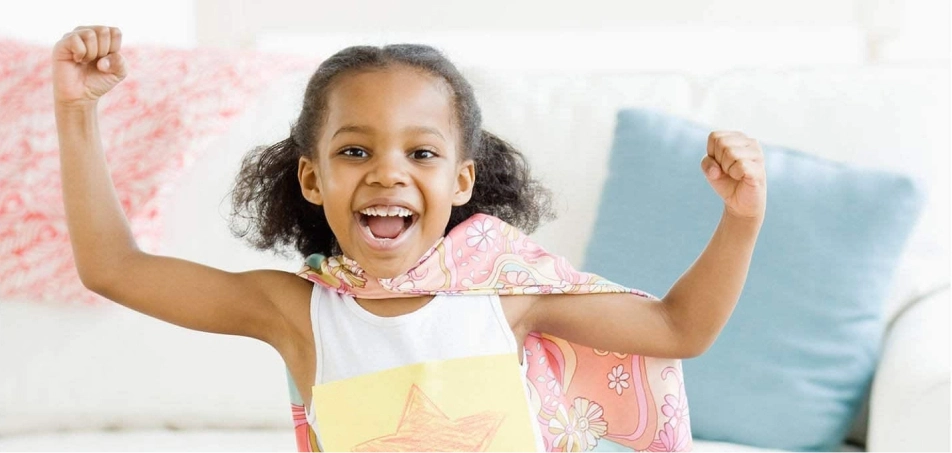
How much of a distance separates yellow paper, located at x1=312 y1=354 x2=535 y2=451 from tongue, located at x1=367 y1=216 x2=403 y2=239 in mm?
124

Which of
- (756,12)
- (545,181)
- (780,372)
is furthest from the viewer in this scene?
(756,12)

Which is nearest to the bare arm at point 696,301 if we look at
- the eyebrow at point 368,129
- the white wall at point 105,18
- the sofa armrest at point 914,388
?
the eyebrow at point 368,129

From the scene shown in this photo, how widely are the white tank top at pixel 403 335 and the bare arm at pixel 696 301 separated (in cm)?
7

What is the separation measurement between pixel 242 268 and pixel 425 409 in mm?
729

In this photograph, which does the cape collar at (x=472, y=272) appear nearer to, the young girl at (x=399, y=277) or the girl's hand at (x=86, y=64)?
the young girl at (x=399, y=277)

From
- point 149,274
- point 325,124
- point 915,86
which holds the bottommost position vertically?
point 149,274

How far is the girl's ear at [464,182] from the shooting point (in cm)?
113

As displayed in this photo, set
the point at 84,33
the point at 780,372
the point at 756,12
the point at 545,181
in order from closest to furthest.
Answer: the point at 84,33 < the point at 780,372 < the point at 545,181 < the point at 756,12

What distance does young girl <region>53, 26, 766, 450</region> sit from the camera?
1.03m

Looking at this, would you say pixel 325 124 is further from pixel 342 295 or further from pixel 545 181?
pixel 545 181

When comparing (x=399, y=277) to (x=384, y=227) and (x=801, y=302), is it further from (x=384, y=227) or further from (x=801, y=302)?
(x=801, y=302)

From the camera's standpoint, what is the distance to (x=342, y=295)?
1096 mm

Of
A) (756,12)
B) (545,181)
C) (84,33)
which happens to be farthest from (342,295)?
(756,12)

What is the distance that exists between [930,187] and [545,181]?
0.57 meters
